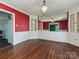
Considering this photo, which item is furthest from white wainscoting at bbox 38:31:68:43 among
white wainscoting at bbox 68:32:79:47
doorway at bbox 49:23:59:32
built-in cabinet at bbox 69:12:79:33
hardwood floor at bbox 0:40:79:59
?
doorway at bbox 49:23:59:32

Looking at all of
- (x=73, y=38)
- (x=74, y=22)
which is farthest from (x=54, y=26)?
(x=73, y=38)

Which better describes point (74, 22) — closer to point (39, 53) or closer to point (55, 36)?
point (55, 36)

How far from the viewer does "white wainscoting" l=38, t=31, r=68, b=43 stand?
612cm

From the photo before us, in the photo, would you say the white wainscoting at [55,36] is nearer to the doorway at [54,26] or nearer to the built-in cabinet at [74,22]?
the built-in cabinet at [74,22]

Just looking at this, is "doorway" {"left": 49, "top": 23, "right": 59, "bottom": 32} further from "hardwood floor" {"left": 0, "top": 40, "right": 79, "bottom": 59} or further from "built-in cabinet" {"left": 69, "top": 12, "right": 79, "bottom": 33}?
"hardwood floor" {"left": 0, "top": 40, "right": 79, "bottom": 59}

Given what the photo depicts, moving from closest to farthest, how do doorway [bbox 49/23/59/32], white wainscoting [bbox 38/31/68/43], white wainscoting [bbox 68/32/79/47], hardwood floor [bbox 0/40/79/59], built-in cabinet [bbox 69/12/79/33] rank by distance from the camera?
hardwood floor [bbox 0/40/79/59], white wainscoting [bbox 68/32/79/47], built-in cabinet [bbox 69/12/79/33], white wainscoting [bbox 38/31/68/43], doorway [bbox 49/23/59/32]

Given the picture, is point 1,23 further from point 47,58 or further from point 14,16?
point 47,58

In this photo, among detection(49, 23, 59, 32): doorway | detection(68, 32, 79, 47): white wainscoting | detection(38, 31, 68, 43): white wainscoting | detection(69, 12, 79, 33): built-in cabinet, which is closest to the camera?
detection(68, 32, 79, 47): white wainscoting

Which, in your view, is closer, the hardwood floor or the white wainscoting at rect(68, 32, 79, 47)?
the hardwood floor

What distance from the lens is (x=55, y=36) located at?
679 cm

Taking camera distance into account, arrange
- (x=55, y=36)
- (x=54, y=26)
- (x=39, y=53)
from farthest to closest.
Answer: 1. (x=54, y=26)
2. (x=55, y=36)
3. (x=39, y=53)

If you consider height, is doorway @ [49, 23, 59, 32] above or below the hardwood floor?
above

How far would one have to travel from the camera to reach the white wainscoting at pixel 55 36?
612 cm

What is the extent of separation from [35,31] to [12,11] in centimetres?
367
